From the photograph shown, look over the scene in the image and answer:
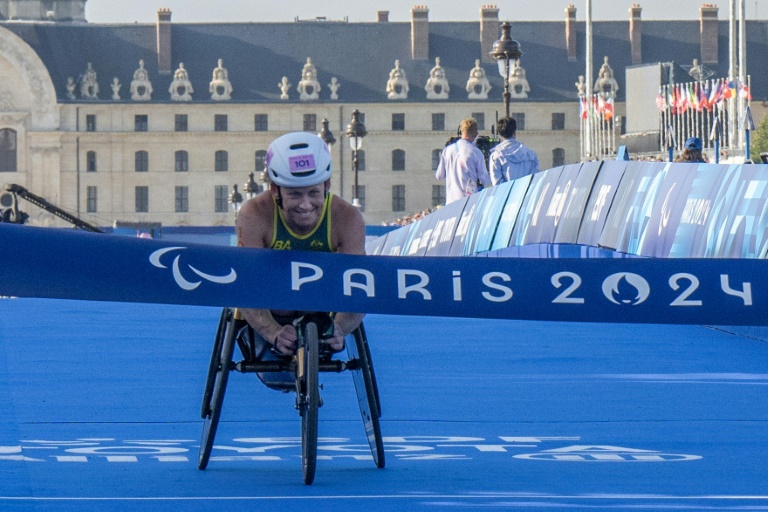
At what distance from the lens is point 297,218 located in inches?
229

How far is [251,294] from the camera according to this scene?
5695mm

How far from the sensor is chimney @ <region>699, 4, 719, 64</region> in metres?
104

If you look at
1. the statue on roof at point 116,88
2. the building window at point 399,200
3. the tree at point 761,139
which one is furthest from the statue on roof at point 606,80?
the statue on roof at point 116,88

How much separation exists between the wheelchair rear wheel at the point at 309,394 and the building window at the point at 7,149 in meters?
103

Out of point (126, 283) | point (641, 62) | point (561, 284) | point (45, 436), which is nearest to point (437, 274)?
point (561, 284)

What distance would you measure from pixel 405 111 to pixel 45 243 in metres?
102

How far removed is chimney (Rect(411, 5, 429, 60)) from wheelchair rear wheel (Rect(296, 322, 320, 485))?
4070 inches

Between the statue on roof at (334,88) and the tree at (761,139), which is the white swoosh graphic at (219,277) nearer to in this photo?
the tree at (761,139)

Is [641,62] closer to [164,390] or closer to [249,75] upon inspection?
[249,75]

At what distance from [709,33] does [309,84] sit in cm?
2432

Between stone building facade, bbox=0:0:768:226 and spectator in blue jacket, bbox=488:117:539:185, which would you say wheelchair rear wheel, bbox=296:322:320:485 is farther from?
stone building facade, bbox=0:0:768:226

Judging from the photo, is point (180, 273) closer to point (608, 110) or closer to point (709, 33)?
point (608, 110)

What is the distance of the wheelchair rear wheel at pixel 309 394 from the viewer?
5480 millimetres

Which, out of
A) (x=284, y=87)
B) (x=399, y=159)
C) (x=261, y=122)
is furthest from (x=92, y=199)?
(x=399, y=159)
